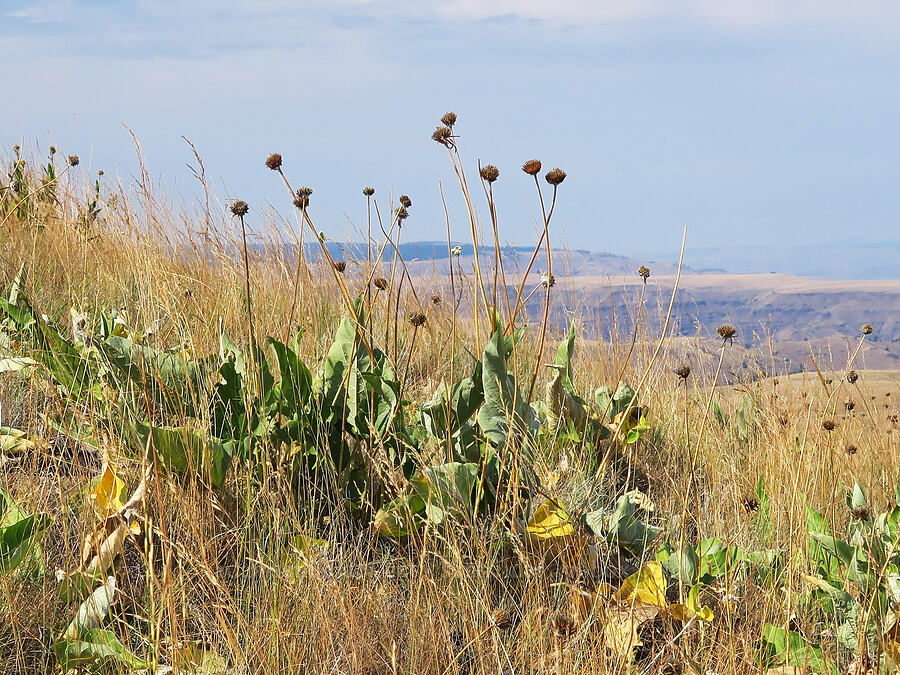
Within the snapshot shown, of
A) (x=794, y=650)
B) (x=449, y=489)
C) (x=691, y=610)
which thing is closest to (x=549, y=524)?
(x=449, y=489)

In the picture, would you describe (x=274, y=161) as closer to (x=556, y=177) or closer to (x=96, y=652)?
(x=556, y=177)

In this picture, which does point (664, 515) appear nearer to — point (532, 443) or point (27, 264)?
point (532, 443)

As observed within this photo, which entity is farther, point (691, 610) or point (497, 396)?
point (497, 396)

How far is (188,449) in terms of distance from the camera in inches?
67.2

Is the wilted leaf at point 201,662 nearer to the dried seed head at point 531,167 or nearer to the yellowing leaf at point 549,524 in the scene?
the yellowing leaf at point 549,524

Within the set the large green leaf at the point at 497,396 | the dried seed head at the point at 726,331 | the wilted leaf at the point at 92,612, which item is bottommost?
the wilted leaf at the point at 92,612

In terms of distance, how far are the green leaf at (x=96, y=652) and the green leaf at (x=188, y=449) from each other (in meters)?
0.40

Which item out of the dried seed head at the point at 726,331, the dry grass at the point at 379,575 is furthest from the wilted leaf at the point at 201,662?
the dried seed head at the point at 726,331

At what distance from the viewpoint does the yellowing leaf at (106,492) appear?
66.0 inches

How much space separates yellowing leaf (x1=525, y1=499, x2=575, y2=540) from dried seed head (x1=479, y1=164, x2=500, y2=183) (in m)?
0.70

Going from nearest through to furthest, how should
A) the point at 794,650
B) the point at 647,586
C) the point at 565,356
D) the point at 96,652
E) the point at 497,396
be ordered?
1. the point at 96,652
2. the point at 794,650
3. the point at 647,586
4. the point at 497,396
5. the point at 565,356

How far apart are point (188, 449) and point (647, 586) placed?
1.03m

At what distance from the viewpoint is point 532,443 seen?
6.28 ft

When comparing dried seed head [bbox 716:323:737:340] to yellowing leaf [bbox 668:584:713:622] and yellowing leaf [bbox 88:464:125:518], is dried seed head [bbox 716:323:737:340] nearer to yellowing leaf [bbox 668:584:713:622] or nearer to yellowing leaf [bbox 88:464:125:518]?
yellowing leaf [bbox 668:584:713:622]
